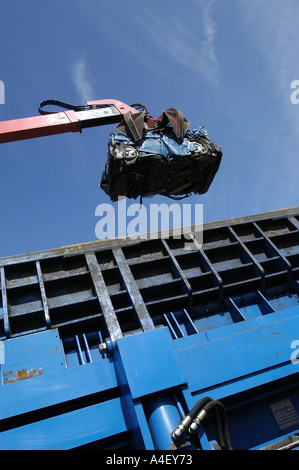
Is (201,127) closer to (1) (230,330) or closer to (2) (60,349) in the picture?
(1) (230,330)

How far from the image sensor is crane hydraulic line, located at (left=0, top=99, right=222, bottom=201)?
5.35 metres

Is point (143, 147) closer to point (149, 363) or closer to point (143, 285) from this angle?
point (143, 285)

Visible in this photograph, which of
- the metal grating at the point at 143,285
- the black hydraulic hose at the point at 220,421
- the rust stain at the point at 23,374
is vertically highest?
the metal grating at the point at 143,285

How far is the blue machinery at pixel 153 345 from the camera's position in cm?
310

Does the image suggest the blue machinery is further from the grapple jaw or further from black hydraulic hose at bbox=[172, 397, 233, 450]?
the grapple jaw

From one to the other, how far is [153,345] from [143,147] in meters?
3.20

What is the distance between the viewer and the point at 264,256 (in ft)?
19.1

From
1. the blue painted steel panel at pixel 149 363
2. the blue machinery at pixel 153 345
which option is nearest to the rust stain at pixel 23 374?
the blue machinery at pixel 153 345

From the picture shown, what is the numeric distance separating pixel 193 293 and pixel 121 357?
1.91m

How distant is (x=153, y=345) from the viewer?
3400 mm

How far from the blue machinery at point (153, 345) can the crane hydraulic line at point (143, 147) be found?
2.98ft

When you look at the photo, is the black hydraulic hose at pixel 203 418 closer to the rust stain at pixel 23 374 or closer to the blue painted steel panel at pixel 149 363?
the blue painted steel panel at pixel 149 363

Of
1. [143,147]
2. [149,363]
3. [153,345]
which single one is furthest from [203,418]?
[143,147]
